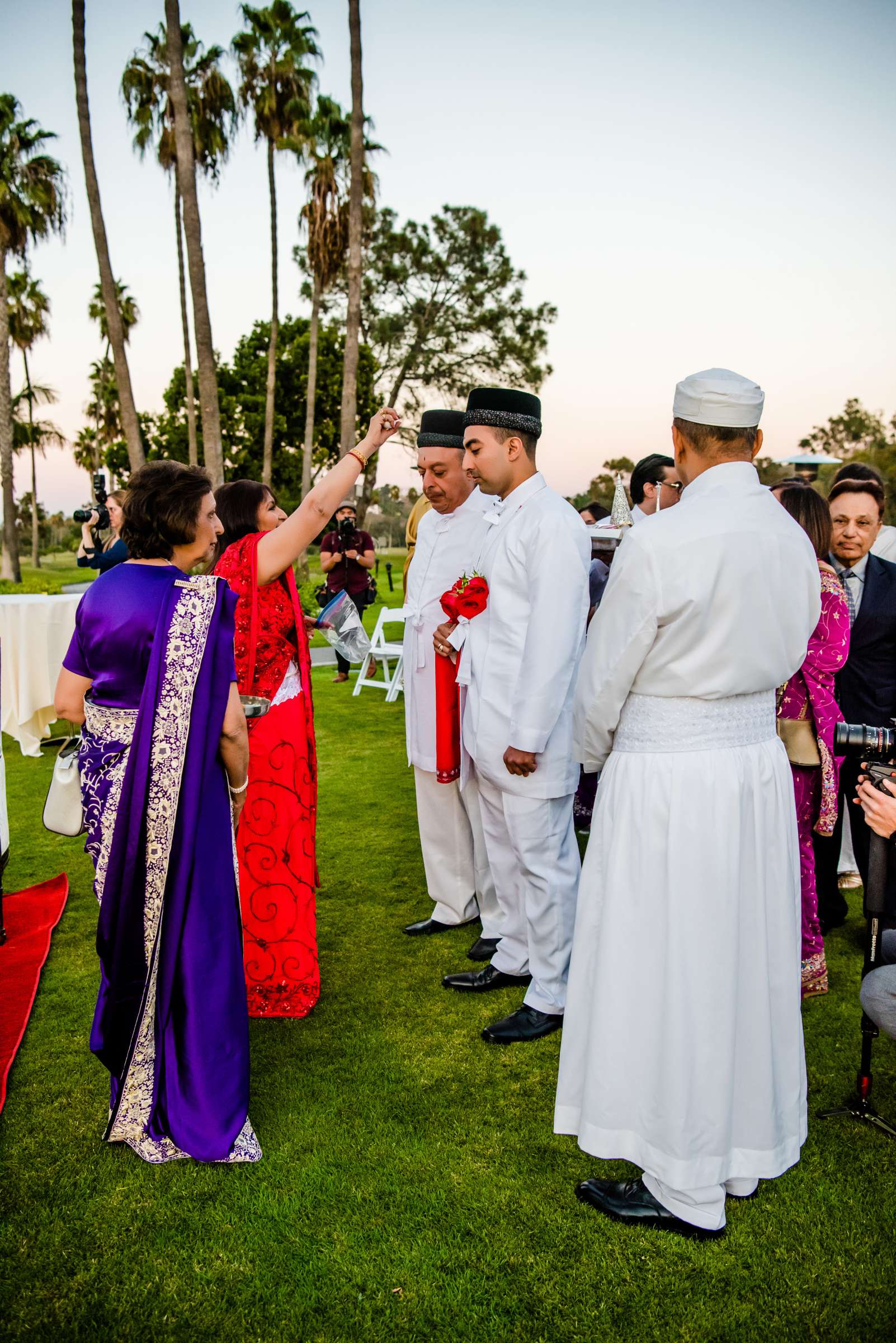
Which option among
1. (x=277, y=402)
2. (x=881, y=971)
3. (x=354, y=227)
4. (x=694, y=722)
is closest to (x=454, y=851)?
(x=881, y=971)

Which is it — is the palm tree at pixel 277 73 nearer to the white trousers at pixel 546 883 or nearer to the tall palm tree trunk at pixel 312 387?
the tall palm tree trunk at pixel 312 387

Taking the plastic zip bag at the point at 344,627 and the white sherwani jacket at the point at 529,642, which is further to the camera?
the plastic zip bag at the point at 344,627

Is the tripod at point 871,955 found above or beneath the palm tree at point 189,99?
beneath

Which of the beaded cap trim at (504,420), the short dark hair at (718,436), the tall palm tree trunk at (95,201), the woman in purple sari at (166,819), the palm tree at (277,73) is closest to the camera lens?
the short dark hair at (718,436)

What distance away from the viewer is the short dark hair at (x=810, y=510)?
364cm

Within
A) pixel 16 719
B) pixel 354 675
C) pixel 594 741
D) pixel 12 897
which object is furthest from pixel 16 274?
pixel 594 741

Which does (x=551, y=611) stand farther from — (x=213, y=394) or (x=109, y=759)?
(x=213, y=394)

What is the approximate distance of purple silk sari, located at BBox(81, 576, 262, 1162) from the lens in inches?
102

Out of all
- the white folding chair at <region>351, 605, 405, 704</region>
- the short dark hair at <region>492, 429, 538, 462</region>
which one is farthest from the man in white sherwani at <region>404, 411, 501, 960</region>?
the white folding chair at <region>351, 605, 405, 704</region>

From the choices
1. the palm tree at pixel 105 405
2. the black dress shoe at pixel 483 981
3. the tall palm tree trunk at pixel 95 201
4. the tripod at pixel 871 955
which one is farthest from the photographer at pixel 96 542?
the palm tree at pixel 105 405

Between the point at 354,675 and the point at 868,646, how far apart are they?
909cm

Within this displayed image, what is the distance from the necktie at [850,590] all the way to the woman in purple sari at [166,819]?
294 cm

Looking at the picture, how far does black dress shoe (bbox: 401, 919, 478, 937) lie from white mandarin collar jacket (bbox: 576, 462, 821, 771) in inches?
99.0

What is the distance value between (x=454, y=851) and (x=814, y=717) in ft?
6.09
